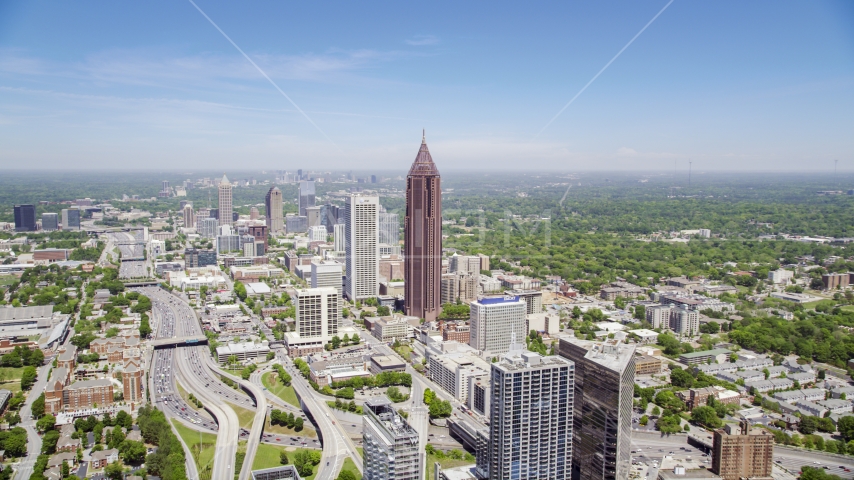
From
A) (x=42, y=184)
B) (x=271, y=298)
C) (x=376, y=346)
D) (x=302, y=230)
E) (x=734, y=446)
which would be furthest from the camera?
(x=302, y=230)

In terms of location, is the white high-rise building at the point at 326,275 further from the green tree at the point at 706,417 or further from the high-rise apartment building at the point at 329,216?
the green tree at the point at 706,417

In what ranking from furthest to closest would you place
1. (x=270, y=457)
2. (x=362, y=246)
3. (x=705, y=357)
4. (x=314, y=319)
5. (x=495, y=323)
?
(x=362, y=246) < (x=314, y=319) < (x=495, y=323) < (x=705, y=357) < (x=270, y=457)

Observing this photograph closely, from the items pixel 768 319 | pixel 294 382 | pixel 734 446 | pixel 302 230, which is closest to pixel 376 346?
pixel 294 382

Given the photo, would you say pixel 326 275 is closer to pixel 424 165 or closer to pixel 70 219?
pixel 424 165

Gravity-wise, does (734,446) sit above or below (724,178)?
below

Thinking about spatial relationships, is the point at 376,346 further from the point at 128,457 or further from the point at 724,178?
the point at 724,178

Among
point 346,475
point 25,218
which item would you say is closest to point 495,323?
point 346,475
